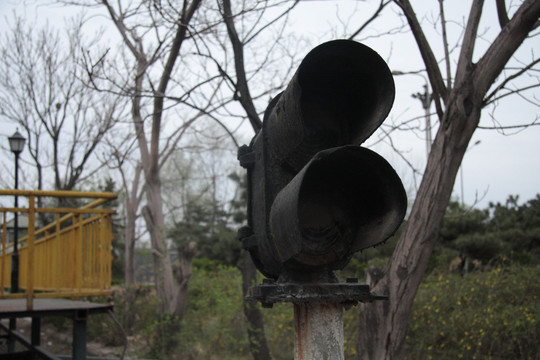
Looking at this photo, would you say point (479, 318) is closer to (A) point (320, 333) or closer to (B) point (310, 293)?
(A) point (320, 333)

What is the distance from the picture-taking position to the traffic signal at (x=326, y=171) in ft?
5.68

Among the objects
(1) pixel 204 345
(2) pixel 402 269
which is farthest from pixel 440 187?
(1) pixel 204 345

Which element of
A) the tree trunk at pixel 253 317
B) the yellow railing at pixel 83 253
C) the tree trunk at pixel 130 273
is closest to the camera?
the yellow railing at pixel 83 253

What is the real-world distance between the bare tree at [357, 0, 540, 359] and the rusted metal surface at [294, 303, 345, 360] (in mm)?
2702

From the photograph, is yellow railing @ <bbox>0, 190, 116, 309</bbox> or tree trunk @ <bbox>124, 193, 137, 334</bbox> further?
tree trunk @ <bbox>124, 193, 137, 334</bbox>

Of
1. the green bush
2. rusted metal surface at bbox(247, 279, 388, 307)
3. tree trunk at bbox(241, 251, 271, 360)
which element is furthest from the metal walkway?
the green bush

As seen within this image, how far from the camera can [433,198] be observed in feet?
14.6

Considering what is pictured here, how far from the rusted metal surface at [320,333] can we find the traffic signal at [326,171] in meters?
0.11

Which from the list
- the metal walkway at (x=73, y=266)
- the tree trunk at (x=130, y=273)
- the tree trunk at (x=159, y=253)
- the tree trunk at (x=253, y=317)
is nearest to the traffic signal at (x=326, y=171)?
the metal walkway at (x=73, y=266)

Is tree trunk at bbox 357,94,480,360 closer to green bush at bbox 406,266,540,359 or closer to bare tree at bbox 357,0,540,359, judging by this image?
bare tree at bbox 357,0,540,359

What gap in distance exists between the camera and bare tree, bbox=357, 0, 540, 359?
14.3 feet

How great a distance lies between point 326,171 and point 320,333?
590 millimetres

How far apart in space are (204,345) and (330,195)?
7.21 meters

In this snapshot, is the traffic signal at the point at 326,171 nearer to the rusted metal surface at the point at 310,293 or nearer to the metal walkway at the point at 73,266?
the rusted metal surface at the point at 310,293
